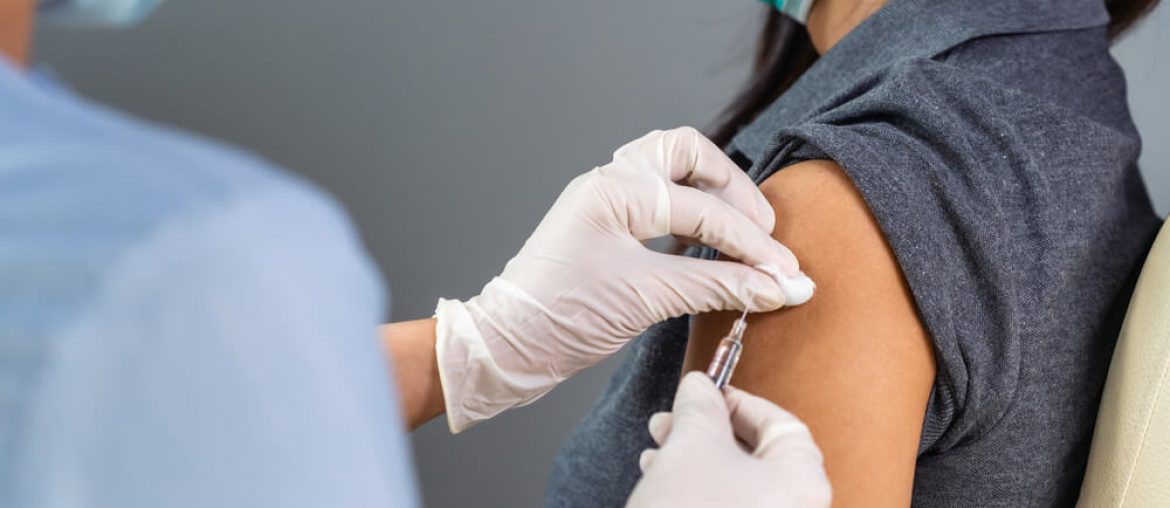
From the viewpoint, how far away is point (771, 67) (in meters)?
1.45

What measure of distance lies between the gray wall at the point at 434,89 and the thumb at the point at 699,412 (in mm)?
1158

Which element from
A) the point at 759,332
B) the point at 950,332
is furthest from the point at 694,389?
the point at 950,332

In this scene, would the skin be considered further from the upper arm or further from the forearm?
the forearm

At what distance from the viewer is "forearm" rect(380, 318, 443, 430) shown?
3.38ft

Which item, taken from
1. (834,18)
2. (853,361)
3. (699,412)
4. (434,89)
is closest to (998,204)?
(853,361)

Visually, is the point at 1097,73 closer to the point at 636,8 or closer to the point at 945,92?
the point at 945,92

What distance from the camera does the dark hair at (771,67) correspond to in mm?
1419

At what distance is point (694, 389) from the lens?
2.67ft

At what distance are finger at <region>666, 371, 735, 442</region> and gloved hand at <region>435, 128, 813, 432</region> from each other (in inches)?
3.7

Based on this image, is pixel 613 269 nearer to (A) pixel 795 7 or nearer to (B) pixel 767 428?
(B) pixel 767 428

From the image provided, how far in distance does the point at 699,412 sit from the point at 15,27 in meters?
0.50

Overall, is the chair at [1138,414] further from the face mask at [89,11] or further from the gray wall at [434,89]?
the gray wall at [434,89]

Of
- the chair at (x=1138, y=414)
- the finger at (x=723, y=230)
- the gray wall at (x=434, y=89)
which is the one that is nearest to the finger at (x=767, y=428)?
the finger at (x=723, y=230)

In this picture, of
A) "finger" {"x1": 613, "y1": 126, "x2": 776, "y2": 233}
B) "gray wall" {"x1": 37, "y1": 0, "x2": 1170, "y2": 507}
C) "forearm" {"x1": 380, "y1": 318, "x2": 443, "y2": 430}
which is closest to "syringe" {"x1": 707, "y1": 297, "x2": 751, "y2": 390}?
"finger" {"x1": 613, "y1": 126, "x2": 776, "y2": 233}
